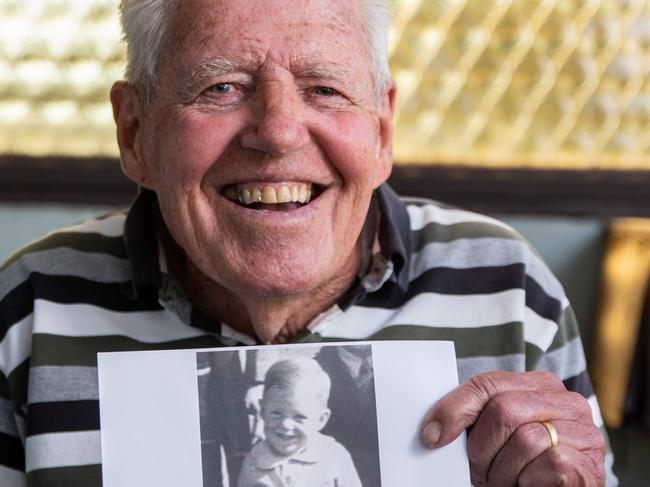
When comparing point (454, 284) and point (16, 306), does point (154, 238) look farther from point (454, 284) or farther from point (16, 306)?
point (454, 284)

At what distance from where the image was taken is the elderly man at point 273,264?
0.93 meters

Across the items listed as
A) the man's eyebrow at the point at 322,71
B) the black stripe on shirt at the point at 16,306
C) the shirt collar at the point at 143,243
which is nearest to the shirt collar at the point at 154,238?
the shirt collar at the point at 143,243

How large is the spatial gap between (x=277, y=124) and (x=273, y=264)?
0.13 meters

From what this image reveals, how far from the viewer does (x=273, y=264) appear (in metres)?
0.95

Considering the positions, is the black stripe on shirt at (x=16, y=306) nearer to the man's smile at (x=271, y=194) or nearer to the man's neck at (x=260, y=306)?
the man's neck at (x=260, y=306)

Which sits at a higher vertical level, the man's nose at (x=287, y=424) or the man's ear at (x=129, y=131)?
the man's ear at (x=129, y=131)

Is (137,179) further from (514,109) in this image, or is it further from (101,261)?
(514,109)

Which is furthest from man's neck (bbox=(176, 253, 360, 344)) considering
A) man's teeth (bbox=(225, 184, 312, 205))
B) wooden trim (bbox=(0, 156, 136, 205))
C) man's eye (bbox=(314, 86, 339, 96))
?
wooden trim (bbox=(0, 156, 136, 205))

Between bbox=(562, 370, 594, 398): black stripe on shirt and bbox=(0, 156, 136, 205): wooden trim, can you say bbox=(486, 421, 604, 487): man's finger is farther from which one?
bbox=(0, 156, 136, 205): wooden trim

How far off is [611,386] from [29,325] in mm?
1092

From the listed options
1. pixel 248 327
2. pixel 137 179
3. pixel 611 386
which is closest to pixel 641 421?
pixel 611 386

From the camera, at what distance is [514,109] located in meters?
1.85

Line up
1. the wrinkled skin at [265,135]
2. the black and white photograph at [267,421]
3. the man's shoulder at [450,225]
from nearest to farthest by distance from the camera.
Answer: the black and white photograph at [267,421], the wrinkled skin at [265,135], the man's shoulder at [450,225]

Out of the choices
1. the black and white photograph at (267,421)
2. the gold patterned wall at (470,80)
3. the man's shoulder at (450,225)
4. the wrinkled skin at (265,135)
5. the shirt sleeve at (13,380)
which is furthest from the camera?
the gold patterned wall at (470,80)
